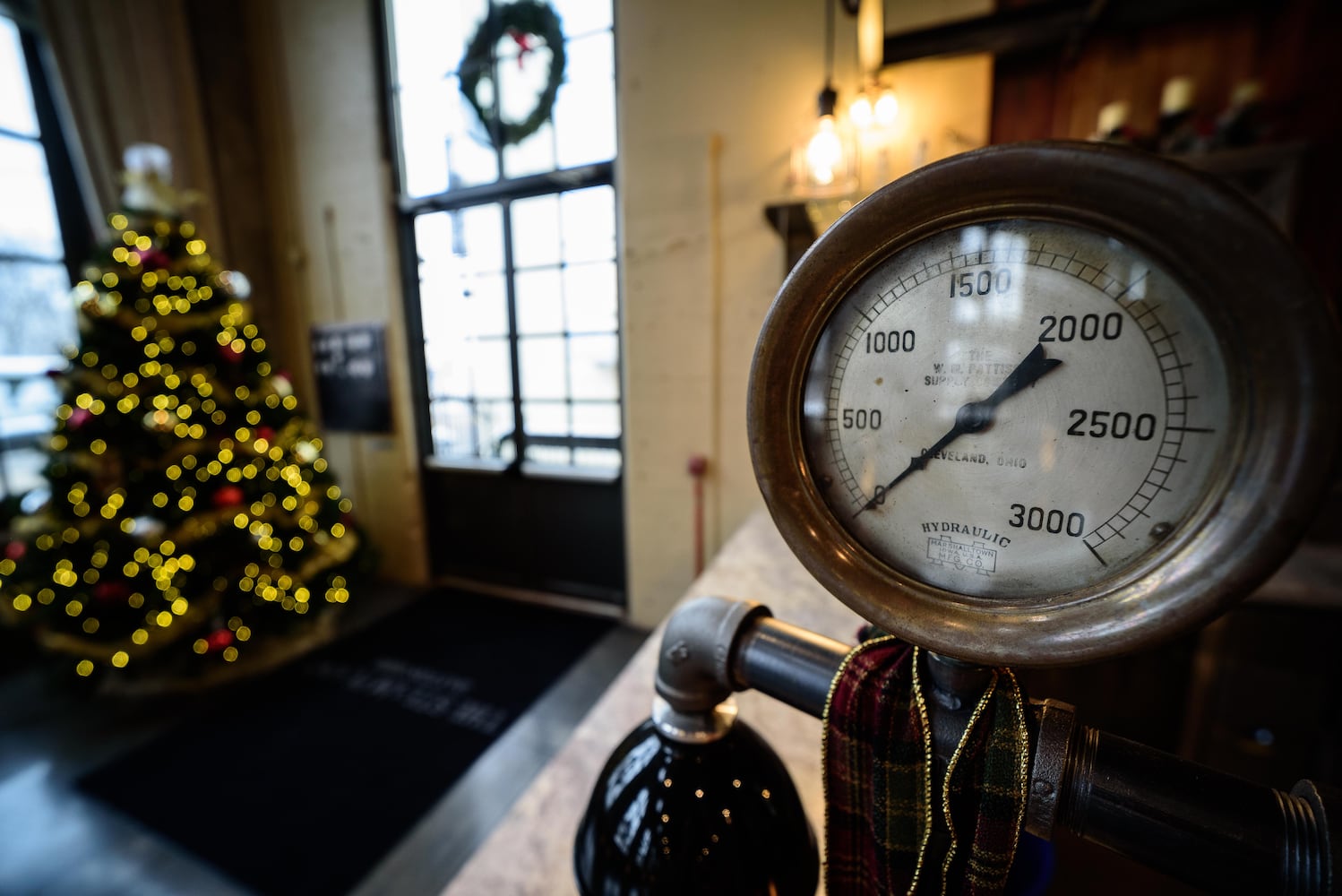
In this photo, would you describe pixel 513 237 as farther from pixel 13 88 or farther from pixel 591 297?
pixel 13 88

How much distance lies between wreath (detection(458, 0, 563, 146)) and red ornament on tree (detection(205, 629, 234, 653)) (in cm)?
288

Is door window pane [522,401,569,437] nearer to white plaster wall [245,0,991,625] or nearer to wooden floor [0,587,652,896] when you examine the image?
white plaster wall [245,0,991,625]

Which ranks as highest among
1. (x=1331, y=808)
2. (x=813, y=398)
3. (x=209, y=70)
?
(x=209, y=70)

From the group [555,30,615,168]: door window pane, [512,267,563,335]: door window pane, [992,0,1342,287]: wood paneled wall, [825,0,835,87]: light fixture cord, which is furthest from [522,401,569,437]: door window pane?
[992,0,1342,287]: wood paneled wall

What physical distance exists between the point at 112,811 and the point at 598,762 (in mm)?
2160

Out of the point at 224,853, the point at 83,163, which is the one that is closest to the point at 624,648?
the point at 224,853

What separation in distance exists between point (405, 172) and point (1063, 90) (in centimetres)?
337

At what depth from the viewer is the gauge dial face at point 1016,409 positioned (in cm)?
29

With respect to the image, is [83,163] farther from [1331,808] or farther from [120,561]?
[1331,808]

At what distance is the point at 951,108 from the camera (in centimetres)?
203

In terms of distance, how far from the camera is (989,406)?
33cm

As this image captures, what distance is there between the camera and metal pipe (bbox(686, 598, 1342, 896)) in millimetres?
277

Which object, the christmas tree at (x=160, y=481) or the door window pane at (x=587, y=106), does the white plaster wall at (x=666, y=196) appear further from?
the christmas tree at (x=160, y=481)

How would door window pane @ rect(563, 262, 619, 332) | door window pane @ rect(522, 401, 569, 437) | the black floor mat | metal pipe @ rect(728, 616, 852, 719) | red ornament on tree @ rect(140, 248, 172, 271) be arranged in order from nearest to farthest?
metal pipe @ rect(728, 616, 852, 719), the black floor mat, red ornament on tree @ rect(140, 248, 172, 271), door window pane @ rect(563, 262, 619, 332), door window pane @ rect(522, 401, 569, 437)
